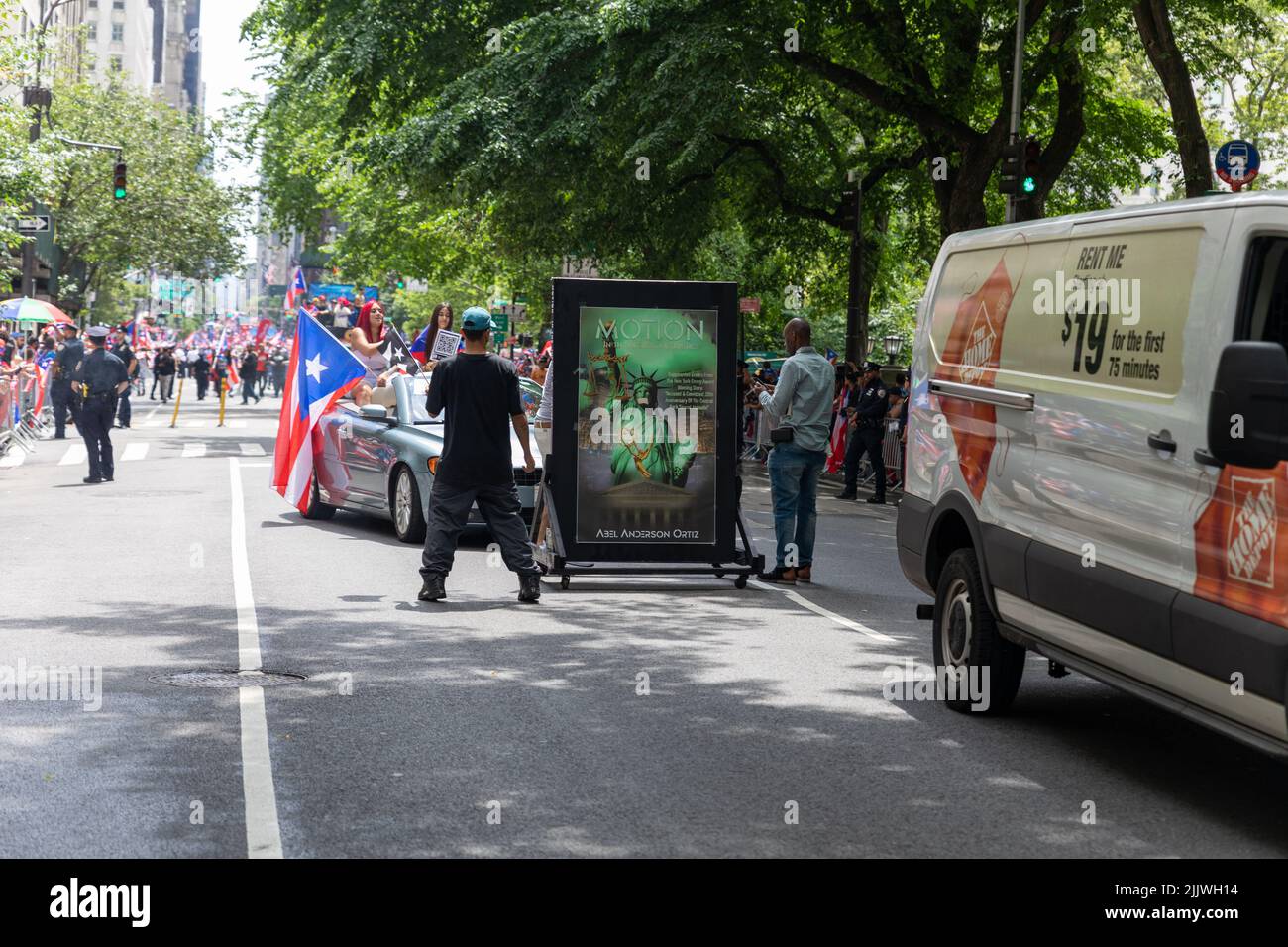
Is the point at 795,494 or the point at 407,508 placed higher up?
the point at 795,494

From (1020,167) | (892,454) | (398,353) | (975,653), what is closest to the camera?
(975,653)

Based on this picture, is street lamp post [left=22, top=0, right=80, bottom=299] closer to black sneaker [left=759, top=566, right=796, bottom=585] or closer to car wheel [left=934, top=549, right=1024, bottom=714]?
black sneaker [left=759, top=566, right=796, bottom=585]

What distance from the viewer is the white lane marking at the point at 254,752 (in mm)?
5791

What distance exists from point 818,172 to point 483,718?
2361cm

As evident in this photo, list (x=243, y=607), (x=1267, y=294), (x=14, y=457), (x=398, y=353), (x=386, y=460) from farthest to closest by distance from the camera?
(x=14, y=457), (x=398, y=353), (x=386, y=460), (x=243, y=607), (x=1267, y=294)

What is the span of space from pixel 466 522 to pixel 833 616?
243cm

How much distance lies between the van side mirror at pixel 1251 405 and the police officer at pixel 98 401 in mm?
18236

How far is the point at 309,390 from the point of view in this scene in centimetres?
1738

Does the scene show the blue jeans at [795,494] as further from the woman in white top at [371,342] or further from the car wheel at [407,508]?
the woman in white top at [371,342]

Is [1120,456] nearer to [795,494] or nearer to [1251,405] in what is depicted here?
[1251,405]

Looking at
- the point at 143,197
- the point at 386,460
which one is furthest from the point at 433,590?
the point at 143,197

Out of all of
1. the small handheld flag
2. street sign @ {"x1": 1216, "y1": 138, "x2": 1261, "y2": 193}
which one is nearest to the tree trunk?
street sign @ {"x1": 1216, "y1": 138, "x2": 1261, "y2": 193}

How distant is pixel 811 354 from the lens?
13297 millimetres

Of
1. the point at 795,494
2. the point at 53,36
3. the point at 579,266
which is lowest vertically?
the point at 795,494
